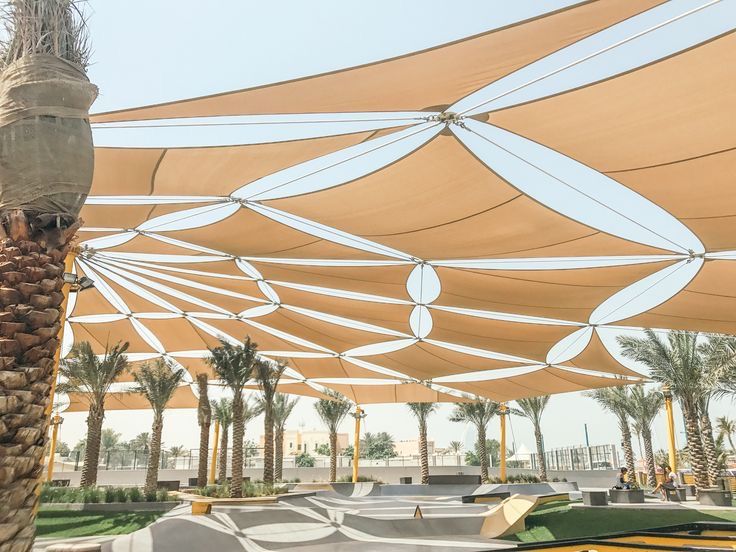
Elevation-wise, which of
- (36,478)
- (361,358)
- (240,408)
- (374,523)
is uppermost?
(361,358)

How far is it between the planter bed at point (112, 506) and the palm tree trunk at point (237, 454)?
202 centimetres

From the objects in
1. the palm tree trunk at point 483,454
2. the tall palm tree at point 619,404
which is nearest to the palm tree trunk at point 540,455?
the palm tree trunk at point 483,454

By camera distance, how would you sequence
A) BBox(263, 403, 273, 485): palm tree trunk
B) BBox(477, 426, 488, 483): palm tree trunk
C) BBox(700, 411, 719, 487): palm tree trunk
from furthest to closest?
BBox(477, 426, 488, 483): palm tree trunk, BBox(700, 411, 719, 487): palm tree trunk, BBox(263, 403, 273, 485): palm tree trunk

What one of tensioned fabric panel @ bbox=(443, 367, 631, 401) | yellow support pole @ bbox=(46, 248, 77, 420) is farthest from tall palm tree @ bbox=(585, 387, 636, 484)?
yellow support pole @ bbox=(46, 248, 77, 420)

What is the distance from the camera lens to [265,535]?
1548 cm

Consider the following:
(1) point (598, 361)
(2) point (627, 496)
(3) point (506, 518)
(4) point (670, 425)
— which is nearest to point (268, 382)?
(3) point (506, 518)

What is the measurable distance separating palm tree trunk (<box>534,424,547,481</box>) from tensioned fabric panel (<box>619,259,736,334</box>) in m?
20.4

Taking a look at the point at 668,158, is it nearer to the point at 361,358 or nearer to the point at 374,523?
the point at 374,523

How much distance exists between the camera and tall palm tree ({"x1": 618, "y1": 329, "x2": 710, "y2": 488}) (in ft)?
77.5

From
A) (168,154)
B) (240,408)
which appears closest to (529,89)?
(168,154)

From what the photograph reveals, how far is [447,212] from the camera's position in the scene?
1112 centimetres

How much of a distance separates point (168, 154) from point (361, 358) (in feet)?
56.9

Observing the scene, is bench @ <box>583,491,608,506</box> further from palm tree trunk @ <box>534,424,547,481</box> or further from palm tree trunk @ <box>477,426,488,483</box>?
palm tree trunk @ <box>477,426,488,483</box>

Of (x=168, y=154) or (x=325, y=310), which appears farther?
(x=325, y=310)
